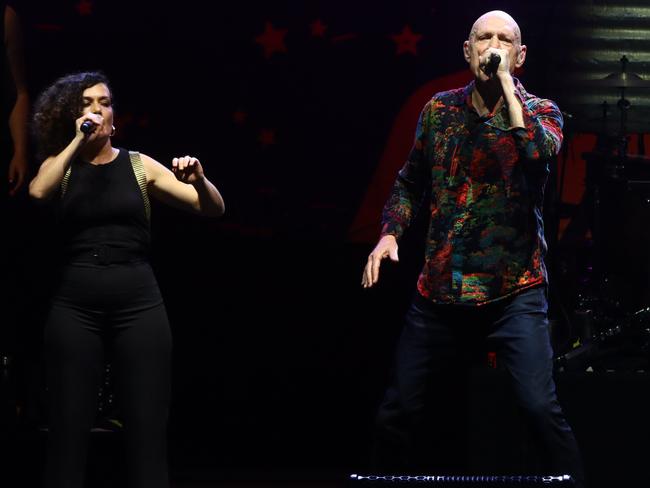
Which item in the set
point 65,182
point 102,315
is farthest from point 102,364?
point 65,182

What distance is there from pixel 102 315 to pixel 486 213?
50.3 inches

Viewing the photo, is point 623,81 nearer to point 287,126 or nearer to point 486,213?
point 287,126

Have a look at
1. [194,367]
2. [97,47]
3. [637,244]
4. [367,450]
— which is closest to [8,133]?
[97,47]

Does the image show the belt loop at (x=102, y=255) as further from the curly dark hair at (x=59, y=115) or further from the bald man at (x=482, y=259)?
the bald man at (x=482, y=259)

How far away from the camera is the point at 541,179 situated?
2980 millimetres

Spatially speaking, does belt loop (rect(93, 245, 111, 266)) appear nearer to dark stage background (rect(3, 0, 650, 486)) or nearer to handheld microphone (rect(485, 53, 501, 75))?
handheld microphone (rect(485, 53, 501, 75))

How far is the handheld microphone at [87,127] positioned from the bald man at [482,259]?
107 centimetres

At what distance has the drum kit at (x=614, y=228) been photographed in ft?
16.5

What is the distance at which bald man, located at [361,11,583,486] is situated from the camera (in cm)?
290

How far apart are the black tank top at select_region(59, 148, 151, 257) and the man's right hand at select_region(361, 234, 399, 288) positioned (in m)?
0.85

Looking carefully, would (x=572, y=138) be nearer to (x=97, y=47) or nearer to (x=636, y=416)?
(x=636, y=416)

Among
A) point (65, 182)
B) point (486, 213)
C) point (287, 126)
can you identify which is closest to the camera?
point (486, 213)

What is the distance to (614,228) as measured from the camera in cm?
515

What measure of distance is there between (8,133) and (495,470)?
10.3ft
